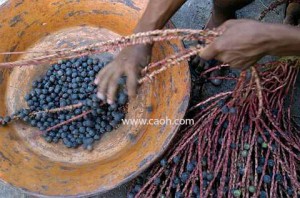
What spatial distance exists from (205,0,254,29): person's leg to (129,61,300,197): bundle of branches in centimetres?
35

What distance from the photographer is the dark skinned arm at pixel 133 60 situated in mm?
1583

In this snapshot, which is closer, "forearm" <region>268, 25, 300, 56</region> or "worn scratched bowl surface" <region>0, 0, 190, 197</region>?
"forearm" <region>268, 25, 300, 56</region>

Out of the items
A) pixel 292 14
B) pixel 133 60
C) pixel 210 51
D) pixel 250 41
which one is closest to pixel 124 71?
pixel 133 60

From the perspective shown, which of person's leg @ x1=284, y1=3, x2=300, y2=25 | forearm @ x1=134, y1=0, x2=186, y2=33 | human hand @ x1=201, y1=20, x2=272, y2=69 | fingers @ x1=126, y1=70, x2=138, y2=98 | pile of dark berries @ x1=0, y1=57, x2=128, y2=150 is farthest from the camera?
person's leg @ x1=284, y1=3, x2=300, y2=25

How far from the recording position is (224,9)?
2074 mm

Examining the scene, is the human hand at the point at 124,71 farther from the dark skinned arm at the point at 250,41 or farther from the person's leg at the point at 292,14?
the person's leg at the point at 292,14

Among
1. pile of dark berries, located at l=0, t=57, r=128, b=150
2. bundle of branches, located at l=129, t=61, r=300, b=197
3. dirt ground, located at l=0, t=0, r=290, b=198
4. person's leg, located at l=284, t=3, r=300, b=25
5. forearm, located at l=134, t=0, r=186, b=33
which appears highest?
dirt ground, located at l=0, t=0, r=290, b=198

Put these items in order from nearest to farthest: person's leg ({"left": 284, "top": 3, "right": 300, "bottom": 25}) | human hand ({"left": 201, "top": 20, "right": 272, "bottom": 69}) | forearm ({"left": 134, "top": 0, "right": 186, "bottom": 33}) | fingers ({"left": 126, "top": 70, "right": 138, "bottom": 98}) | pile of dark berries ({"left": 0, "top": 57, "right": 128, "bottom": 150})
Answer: human hand ({"left": 201, "top": 20, "right": 272, "bottom": 69})
fingers ({"left": 126, "top": 70, "right": 138, "bottom": 98})
forearm ({"left": 134, "top": 0, "right": 186, "bottom": 33})
pile of dark berries ({"left": 0, "top": 57, "right": 128, "bottom": 150})
person's leg ({"left": 284, "top": 3, "right": 300, "bottom": 25})

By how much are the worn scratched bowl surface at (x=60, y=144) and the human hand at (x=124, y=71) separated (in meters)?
0.24

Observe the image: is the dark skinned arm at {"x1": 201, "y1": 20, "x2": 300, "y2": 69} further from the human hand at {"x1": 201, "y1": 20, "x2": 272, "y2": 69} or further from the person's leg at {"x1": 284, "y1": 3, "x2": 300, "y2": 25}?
the person's leg at {"x1": 284, "y1": 3, "x2": 300, "y2": 25}

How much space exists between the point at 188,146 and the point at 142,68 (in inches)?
16.8

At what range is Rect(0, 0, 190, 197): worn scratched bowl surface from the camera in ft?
5.76

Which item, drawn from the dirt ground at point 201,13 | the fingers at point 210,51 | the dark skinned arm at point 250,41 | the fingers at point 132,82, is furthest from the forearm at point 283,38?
the dirt ground at point 201,13

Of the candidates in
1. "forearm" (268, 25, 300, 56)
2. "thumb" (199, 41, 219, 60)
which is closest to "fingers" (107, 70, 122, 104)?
"thumb" (199, 41, 219, 60)
